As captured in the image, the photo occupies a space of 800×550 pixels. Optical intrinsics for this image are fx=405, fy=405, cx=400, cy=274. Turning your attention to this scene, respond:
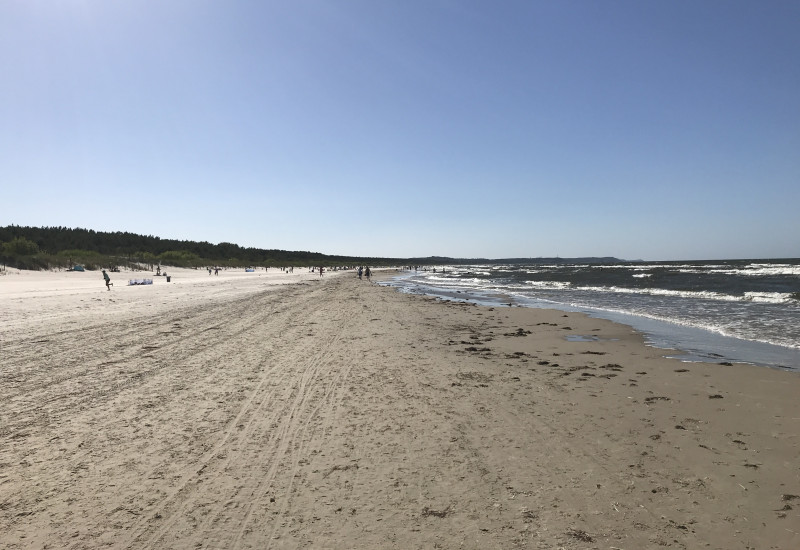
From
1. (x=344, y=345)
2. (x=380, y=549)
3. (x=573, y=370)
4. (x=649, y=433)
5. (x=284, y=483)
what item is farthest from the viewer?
(x=344, y=345)

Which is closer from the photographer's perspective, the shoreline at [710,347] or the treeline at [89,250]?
the shoreline at [710,347]

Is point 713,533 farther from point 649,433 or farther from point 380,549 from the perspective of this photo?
point 380,549

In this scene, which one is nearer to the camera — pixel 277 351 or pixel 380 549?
pixel 380 549

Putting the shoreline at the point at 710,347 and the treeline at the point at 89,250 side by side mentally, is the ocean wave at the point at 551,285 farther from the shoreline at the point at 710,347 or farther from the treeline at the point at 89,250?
the treeline at the point at 89,250

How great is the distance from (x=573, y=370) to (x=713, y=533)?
5.81 meters

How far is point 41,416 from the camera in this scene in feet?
18.7

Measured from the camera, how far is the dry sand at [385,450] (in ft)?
11.5

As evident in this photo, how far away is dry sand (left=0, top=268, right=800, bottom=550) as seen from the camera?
3.50m

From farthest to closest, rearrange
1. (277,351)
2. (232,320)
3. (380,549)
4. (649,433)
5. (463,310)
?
(463,310) → (232,320) → (277,351) → (649,433) → (380,549)

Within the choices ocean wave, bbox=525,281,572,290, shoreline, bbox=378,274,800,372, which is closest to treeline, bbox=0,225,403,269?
ocean wave, bbox=525,281,572,290

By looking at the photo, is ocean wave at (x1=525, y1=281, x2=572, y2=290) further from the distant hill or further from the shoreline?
the distant hill

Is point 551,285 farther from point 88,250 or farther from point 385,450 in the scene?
point 88,250

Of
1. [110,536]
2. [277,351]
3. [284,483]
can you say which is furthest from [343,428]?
[277,351]

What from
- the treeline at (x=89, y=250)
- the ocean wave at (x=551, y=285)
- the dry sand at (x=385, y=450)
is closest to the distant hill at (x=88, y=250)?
the treeline at (x=89, y=250)
